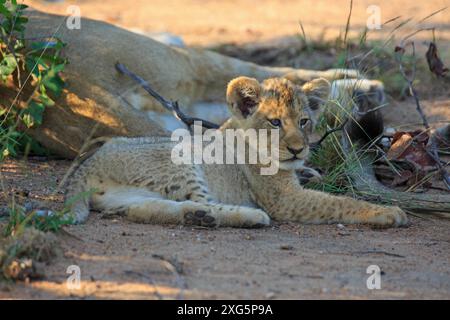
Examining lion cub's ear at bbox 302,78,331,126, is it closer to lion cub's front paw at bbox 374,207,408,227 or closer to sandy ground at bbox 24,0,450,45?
lion cub's front paw at bbox 374,207,408,227

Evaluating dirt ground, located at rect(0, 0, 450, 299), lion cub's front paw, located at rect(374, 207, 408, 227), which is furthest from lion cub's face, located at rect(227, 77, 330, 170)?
lion cub's front paw, located at rect(374, 207, 408, 227)

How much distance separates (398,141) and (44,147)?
2.40 m

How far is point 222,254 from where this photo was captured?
3.97 m

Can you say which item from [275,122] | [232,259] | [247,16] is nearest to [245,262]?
[232,259]

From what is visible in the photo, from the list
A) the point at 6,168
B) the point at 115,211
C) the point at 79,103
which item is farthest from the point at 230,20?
the point at 115,211

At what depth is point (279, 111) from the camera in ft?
15.5

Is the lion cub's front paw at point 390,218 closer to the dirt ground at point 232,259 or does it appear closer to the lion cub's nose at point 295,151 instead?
the dirt ground at point 232,259

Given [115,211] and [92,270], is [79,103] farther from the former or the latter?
[92,270]

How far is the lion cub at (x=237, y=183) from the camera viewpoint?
178 inches

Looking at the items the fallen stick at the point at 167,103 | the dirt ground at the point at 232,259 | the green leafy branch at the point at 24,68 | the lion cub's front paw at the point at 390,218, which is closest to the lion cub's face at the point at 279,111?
the dirt ground at the point at 232,259

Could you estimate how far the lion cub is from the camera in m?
4.52

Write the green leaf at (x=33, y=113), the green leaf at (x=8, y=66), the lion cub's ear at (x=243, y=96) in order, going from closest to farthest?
the lion cub's ear at (x=243, y=96), the green leaf at (x=8, y=66), the green leaf at (x=33, y=113)

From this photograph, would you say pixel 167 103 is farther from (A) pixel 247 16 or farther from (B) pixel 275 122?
(A) pixel 247 16

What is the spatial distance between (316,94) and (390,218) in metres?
0.89
